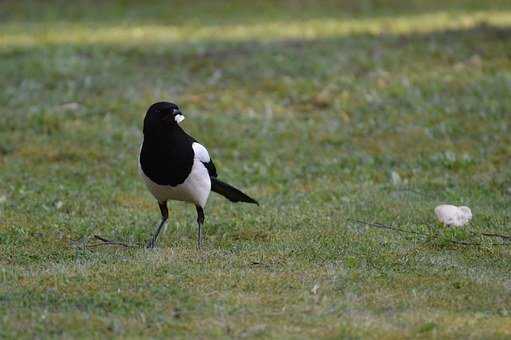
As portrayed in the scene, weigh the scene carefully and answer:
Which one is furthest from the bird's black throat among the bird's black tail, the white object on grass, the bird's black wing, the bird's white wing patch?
the white object on grass

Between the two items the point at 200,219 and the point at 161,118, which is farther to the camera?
the point at 200,219

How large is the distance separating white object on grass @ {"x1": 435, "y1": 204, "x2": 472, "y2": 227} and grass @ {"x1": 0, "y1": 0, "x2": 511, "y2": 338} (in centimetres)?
16

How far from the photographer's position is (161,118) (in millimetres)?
7672

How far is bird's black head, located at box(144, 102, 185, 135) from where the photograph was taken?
25.1 feet

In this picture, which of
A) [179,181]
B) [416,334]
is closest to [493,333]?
[416,334]

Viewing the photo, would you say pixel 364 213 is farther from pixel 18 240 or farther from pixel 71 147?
pixel 71 147

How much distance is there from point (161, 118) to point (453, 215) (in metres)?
2.77

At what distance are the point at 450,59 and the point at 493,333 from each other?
10800mm

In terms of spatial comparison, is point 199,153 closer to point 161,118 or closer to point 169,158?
point 169,158

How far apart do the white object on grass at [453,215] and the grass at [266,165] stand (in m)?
0.16

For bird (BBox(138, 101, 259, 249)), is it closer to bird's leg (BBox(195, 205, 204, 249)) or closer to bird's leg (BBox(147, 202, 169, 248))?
bird's leg (BBox(147, 202, 169, 248))

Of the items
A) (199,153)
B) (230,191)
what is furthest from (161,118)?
(230,191)

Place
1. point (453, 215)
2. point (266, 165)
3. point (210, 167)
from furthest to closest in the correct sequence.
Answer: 1. point (266, 165)
2. point (453, 215)
3. point (210, 167)

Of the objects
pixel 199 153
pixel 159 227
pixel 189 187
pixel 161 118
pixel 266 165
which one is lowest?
pixel 266 165
